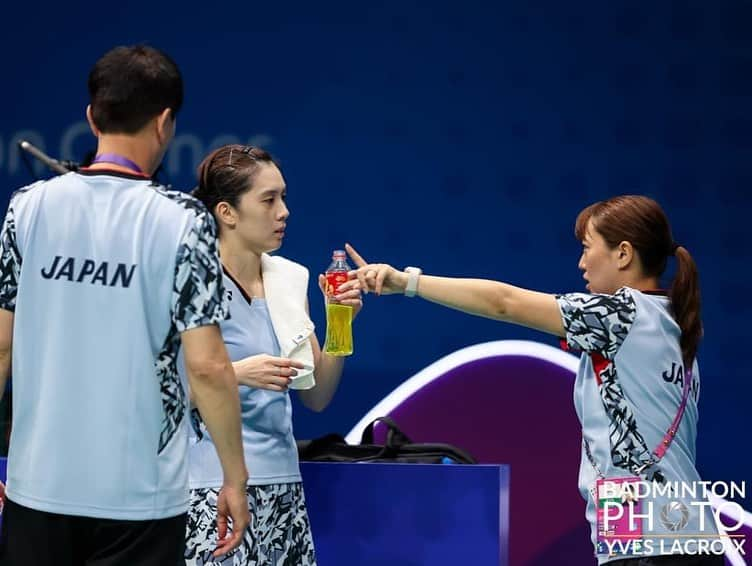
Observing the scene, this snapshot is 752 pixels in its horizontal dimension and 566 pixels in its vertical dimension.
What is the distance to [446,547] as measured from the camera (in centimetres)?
314

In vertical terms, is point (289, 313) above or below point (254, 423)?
above

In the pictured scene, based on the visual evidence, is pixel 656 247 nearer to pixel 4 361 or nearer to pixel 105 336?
pixel 105 336

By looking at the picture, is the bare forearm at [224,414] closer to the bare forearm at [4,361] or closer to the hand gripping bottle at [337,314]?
the bare forearm at [4,361]

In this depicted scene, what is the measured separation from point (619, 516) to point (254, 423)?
906mm

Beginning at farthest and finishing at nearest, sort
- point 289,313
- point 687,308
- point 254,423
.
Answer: point 289,313
point 254,423
point 687,308

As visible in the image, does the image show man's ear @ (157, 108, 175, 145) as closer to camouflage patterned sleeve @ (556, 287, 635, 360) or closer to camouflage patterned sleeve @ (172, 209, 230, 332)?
camouflage patterned sleeve @ (172, 209, 230, 332)

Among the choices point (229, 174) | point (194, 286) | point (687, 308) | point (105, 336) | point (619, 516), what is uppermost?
point (229, 174)

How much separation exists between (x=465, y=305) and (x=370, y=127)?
6.52 feet

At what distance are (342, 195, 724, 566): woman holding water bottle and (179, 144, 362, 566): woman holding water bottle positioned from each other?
485 mm

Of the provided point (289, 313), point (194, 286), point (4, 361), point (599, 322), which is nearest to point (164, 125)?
point (194, 286)

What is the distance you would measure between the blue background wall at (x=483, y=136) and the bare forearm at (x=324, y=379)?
141cm

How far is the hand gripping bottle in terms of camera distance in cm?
A: 311

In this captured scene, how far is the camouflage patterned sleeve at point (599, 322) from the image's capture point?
275cm

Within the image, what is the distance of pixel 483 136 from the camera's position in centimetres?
475
